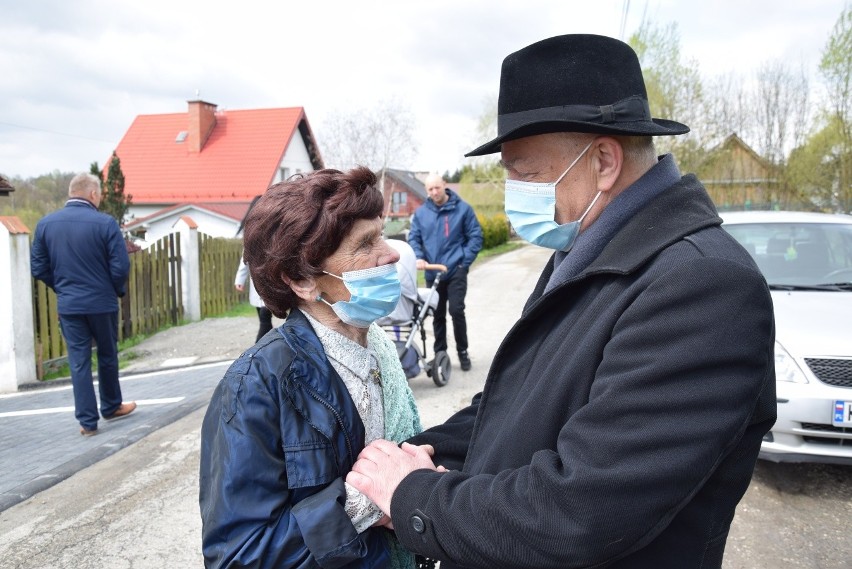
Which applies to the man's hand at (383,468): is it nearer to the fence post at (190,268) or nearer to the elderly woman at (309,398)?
the elderly woman at (309,398)

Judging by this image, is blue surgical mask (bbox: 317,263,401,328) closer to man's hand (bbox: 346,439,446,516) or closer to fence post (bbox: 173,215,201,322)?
man's hand (bbox: 346,439,446,516)

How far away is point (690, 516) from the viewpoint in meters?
1.29

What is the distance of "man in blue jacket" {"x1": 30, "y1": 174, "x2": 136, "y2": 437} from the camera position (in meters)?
5.43

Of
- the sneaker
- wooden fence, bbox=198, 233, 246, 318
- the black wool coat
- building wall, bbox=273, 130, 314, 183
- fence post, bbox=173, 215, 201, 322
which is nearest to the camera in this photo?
the black wool coat

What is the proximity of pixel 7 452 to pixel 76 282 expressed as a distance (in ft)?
4.89

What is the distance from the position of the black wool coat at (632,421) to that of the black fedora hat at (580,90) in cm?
21

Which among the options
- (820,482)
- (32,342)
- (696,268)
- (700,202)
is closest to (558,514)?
(696,268)

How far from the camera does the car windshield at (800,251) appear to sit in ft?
17.6

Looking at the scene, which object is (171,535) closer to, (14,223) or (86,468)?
(86,468)

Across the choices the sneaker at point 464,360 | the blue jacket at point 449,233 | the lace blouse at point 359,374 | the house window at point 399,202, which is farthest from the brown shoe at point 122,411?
the house window at point 399,202

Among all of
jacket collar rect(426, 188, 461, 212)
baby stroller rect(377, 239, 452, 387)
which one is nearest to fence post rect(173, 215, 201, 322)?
jacket collar rect(426, 188, 461, 212)

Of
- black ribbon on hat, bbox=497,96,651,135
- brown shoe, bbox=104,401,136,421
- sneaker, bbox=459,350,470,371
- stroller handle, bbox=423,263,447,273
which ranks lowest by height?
brown shoe, bbox=104,401,136,421

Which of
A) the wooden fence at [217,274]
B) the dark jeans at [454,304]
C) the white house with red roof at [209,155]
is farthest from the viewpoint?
the white house with red roof at [209,155]

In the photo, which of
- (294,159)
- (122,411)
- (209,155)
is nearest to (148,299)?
(122,411)
